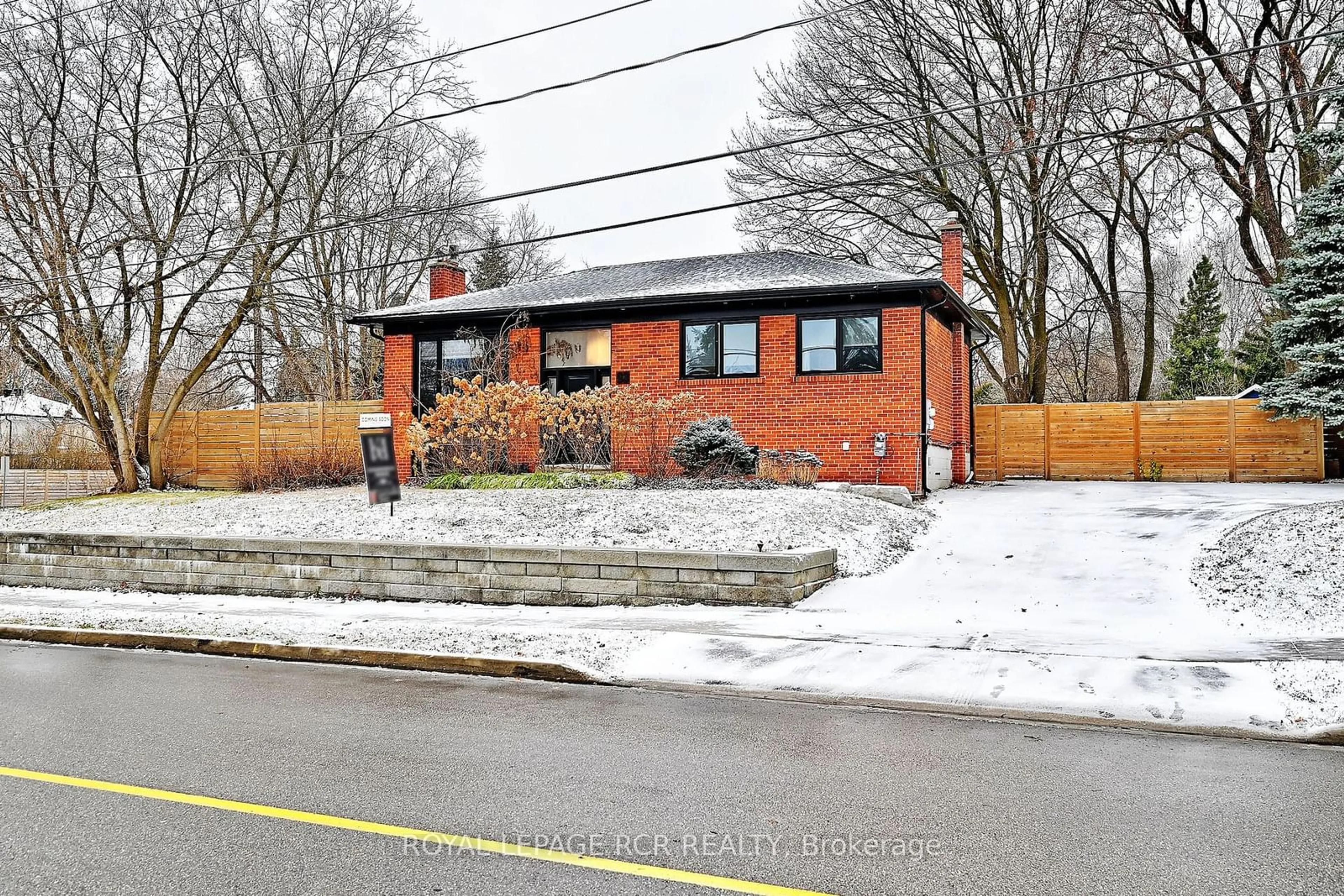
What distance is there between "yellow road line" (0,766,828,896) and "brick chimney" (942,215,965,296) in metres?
21.7

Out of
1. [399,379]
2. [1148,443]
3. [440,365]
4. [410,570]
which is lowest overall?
[410,570]

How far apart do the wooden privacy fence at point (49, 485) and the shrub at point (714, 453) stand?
1541 centimetres

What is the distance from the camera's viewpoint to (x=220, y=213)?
24.2 metres

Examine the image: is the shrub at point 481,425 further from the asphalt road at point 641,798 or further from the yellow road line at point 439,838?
the yellow road line at point 439,838

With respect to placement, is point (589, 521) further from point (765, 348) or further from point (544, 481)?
point (765, 348)

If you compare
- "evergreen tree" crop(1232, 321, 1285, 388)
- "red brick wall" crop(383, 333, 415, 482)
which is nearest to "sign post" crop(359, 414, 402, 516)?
"red brick wall" crop(383, 333, 415, 482)

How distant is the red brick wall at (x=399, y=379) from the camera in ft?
75.3

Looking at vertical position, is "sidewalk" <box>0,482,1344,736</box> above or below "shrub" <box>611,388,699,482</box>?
below

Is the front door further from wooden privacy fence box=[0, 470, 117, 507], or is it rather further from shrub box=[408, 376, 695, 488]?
wooden privacy fence box=[0, 470, 117, 507]

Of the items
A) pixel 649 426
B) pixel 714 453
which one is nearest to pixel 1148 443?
pixel 714 453

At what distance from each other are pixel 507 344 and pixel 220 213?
8969 millimetres

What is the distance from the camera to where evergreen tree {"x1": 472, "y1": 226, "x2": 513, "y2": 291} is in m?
40.0

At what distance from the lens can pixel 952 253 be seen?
78.2ft

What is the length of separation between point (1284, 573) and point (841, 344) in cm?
1059
